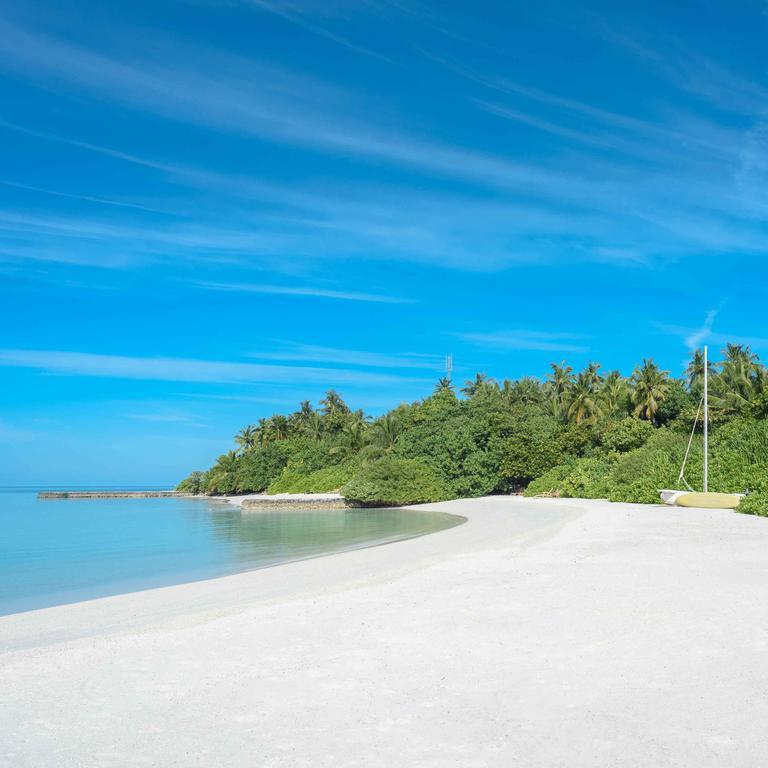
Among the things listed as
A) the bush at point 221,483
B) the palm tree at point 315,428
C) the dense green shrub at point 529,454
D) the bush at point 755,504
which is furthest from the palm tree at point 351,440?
the bush at point 755,504

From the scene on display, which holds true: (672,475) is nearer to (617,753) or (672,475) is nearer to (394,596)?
(394,596)

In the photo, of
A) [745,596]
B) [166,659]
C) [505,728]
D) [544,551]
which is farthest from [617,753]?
[544,551]

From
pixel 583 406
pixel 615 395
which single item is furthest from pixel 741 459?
pixel 615 395

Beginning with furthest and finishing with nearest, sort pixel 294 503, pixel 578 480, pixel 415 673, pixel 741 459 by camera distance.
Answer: pixel 294 503 → pixel 578 480 → pixel 741 459 → pixel 415 673

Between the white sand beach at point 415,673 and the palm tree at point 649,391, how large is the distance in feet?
132

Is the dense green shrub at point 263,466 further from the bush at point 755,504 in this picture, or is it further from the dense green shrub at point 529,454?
the bush at point 755,504

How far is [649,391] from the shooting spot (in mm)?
49375

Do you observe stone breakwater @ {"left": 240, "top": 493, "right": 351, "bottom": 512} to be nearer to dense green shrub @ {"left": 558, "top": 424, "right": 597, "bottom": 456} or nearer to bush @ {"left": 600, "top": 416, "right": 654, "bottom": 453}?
dense green shrub @ {"left": 558, "top": 424, "right": 597, "bottom": 456}

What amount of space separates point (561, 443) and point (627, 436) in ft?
15.5

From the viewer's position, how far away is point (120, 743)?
180 inches

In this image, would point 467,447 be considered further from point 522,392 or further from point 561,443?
point 522,392

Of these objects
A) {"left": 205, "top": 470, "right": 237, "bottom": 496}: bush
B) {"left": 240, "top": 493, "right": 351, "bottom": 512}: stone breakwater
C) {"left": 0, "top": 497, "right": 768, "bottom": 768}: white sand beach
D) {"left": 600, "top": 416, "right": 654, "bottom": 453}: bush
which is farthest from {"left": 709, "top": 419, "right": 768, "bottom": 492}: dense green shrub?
{"left": 205, "top": 470, "right": 237, "bottom": 496}: bush

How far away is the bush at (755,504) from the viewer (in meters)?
20.3

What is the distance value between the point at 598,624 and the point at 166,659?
430 cm
